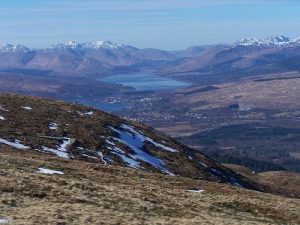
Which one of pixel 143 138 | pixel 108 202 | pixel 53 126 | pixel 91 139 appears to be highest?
pixel 108 202

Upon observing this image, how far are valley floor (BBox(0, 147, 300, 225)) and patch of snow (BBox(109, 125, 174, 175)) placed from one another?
70.9ft

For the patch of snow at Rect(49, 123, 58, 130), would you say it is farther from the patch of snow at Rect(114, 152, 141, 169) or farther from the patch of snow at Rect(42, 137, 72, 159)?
the patch of snow at Rect(114, 152, 141, 169)

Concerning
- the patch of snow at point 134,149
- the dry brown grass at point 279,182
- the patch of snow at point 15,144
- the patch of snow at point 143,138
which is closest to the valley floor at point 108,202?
the patch of snow at point 15,144

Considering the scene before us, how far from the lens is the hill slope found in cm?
6369

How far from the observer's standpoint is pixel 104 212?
89.7 feet

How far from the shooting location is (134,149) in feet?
237

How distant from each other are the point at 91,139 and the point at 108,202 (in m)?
42.1

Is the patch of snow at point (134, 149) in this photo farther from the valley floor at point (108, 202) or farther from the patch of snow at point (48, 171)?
the patch of snow at point (48, 171)

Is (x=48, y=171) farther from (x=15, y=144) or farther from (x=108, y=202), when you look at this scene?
(x=15, y=144)

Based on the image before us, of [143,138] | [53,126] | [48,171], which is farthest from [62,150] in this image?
[48,171]

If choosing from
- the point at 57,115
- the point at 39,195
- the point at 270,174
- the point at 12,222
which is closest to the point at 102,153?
the point at 57,115

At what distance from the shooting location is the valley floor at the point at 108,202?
84.3 ft

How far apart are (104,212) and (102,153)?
39.4 metres

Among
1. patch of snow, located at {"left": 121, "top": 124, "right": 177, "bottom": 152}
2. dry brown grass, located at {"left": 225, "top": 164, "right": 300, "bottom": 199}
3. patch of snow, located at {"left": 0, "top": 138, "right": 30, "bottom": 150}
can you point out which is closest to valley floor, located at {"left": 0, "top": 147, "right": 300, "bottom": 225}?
patch of snow, located at {"left": 0, "top": 138, "right": 30, "bottom": 150}
